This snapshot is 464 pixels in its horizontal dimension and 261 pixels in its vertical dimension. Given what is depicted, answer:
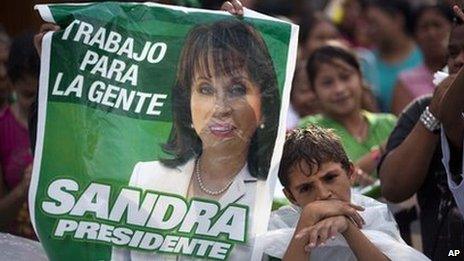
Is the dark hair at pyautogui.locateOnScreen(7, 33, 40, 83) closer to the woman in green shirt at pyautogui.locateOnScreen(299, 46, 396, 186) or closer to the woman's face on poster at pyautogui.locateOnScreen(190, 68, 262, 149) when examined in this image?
the woman in green shirt at pyautogui.locateOnScreen(299, 46, 396, 186)

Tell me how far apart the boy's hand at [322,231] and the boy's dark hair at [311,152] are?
0.28 m

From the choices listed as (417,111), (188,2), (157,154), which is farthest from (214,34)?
(188,2)

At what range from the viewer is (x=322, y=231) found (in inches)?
181

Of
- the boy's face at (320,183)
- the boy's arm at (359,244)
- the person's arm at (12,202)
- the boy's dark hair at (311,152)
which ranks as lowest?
the person's arm at (12,202)

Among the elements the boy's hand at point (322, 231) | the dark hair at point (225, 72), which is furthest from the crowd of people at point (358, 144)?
the dark hair at point (225, 72)

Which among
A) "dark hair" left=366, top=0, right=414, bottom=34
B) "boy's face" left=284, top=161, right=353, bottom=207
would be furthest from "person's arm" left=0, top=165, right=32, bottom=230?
"dark hair" left=366, top=0, right=414, bottom=34

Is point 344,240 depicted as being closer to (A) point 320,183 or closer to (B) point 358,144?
(A) point 320,183

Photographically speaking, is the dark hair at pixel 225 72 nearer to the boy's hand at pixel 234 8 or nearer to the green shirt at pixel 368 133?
the boy's hand at pixel 234 8

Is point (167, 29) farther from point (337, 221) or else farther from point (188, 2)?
point (188, 2)

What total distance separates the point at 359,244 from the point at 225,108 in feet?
2.10

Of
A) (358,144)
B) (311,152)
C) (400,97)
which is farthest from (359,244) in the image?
(400,97)

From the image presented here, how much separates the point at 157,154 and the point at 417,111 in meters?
1.33

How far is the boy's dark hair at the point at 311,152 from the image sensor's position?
192 inches

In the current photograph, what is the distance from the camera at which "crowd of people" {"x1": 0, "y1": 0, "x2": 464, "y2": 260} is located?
4.84 meters
